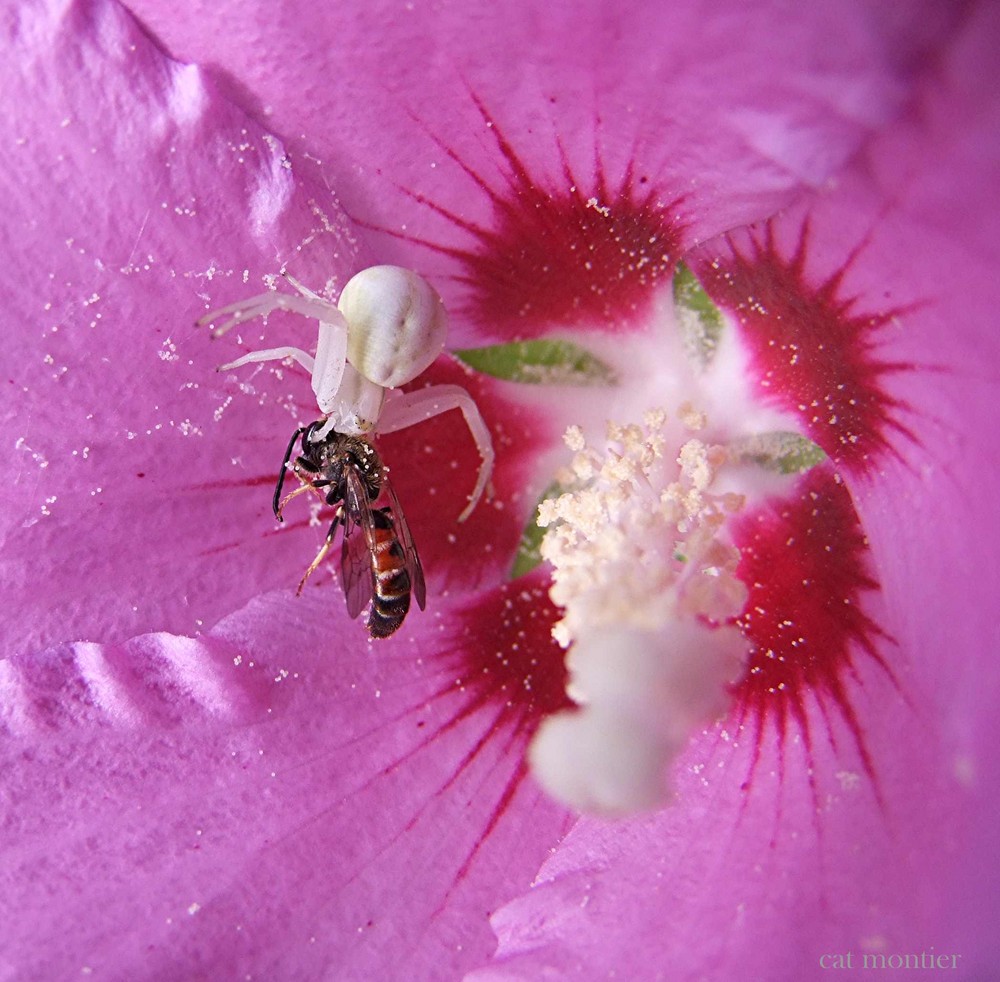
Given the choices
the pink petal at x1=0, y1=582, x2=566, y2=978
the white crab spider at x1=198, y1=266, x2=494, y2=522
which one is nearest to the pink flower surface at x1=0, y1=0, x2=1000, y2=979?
the pink petal at x1=0, y1=582, x2=566, y2=978

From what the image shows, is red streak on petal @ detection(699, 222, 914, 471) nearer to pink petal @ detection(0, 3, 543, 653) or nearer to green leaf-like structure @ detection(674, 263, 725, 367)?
green leaf-like structure @ detection(674, 263, 725, 367)

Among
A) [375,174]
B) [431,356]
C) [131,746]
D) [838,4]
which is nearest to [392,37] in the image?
[375,174]

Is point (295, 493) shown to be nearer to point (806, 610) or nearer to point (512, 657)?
point (512, 657)

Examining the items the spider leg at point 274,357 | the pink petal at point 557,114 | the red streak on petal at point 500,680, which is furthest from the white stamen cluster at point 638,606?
the spider leg at point 274,357

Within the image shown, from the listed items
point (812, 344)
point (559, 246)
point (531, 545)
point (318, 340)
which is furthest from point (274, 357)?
point (812, 344)

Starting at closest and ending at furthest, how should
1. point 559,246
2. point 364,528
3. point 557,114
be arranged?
point 557,114, point 364,528, point 559,246

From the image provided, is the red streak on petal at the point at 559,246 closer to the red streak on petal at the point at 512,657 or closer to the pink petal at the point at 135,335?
the pink petal at the point at 135,335

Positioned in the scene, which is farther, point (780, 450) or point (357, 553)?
point (780, 450)

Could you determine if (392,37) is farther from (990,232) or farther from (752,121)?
(990,232)
